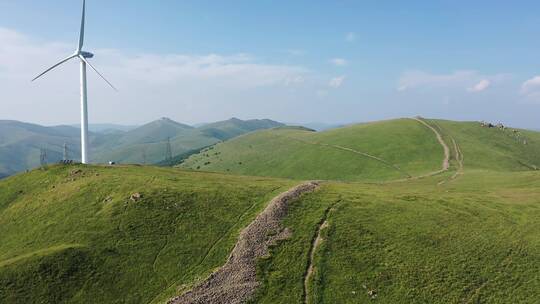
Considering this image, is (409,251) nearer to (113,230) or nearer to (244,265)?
(244,265)

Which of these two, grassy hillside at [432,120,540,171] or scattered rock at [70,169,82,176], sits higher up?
grassy hillside at [432,120,540,171]

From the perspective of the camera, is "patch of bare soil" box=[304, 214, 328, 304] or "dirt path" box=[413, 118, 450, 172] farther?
"dirt path" box=[413, 118, 450, 172]

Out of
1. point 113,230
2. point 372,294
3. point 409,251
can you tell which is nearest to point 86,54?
point 113,230

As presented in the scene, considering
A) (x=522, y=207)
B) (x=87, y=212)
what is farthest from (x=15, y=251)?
(x=522, y=207)

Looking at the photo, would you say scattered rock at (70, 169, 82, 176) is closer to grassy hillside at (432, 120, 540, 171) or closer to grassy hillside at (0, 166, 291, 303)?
grassy hillside at (0, 166, 291, 303)

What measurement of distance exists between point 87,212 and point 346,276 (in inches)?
1591

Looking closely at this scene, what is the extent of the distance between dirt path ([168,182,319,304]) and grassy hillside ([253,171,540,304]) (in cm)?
151

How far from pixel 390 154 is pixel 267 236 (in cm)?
10682

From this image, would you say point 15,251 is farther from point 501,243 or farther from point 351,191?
point 501,243

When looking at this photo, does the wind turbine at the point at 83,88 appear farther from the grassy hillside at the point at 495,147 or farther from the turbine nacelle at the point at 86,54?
the grassy hillside at the point at 495,147

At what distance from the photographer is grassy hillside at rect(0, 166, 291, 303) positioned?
47.3m

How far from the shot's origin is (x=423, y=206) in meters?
66.2

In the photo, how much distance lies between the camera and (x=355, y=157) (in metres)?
155

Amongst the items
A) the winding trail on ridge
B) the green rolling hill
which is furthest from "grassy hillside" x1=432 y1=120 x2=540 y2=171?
the winding trail on ridge
